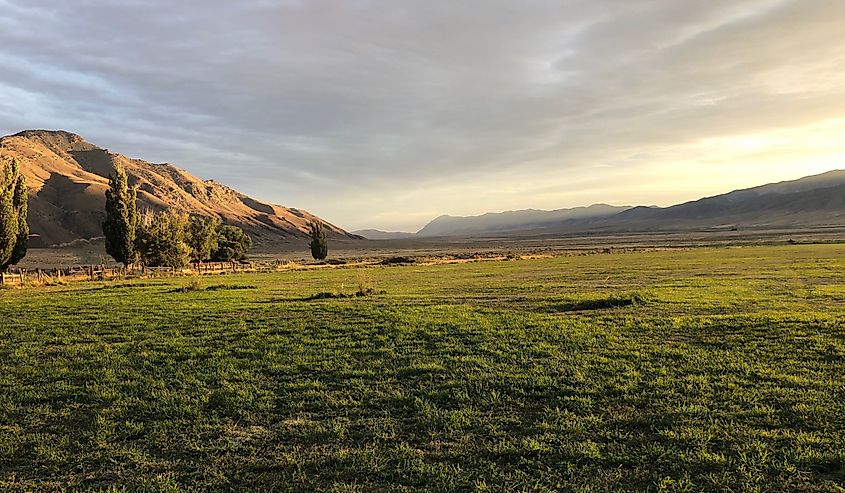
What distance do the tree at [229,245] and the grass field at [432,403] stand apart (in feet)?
193

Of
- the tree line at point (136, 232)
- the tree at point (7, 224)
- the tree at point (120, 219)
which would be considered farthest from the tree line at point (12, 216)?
the tree line at point (136, 232)

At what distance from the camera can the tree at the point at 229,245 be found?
72.4m

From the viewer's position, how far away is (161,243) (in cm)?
4619

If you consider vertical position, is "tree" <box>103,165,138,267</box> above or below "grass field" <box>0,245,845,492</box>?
above

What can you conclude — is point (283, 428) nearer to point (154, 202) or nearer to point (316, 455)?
point (316, 455)

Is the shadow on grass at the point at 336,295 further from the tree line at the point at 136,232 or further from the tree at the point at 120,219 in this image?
the tree line at the point at 136,232

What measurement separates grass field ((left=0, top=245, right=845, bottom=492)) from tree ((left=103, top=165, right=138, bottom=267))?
31.1m

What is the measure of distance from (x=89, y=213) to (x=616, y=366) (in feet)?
551

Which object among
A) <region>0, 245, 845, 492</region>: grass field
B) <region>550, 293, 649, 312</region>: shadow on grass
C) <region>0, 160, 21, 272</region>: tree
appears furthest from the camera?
<region>0, 160, 21, 272</region>: tree

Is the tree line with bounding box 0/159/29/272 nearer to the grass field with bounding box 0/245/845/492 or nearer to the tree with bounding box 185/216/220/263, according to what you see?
the tree with bounding box 185/216/220/263

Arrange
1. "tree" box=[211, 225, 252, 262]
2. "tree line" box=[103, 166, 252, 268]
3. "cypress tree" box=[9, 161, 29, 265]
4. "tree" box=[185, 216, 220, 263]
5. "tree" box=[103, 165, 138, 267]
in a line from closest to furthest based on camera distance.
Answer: "cypress tree" box=[9, 161, 29, 265] < "tree" box=[103, 165, 138, 267] < "tree line" box=[103, 166, 252, 268] < "tree" box=[185, 216, 220, 263] < "tree" box=[211, 225, 252, 262]

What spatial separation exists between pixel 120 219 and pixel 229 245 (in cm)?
3067

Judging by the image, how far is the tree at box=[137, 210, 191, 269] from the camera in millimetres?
45812

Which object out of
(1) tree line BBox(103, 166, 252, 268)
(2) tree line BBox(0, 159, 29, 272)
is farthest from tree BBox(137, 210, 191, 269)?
(2) tree line BBox(0, 159, 29, 272)
